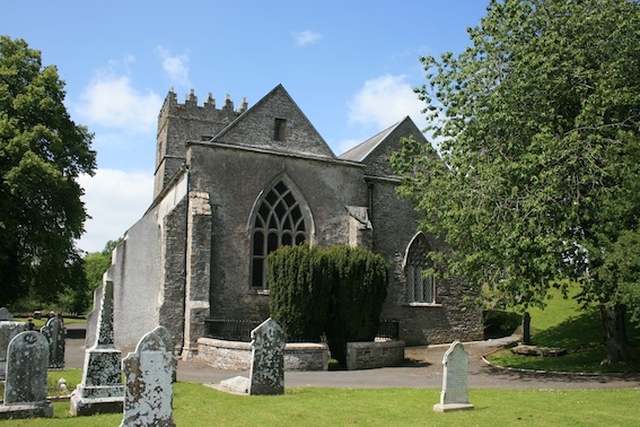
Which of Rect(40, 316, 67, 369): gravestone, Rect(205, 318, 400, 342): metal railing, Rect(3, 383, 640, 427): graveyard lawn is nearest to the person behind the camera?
Rect(3, 383, 640, 427): graveyard lawn

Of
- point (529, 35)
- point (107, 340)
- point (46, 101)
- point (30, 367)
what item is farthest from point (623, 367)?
point (46, 101)

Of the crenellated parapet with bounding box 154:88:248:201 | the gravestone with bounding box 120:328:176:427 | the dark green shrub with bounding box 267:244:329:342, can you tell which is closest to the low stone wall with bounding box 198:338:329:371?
the dark green shrub with bounding box 267:244:329:342

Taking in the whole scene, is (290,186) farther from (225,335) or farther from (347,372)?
(347,372)

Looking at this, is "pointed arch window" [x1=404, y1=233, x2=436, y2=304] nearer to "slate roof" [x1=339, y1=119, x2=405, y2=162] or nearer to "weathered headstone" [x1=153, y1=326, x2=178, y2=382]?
"slate roof" [x1=339, y1=119, x2=405, y2=162]

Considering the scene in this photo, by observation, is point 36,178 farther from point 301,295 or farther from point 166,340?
point 166,340

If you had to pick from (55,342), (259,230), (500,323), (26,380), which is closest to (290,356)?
(259,230)

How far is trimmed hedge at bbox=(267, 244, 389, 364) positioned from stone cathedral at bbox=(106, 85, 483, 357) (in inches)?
116

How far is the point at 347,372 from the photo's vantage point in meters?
17.0

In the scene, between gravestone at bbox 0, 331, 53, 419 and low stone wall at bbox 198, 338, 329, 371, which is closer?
gravestone at bbox 0, 331, 53, 419

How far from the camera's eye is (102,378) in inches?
400

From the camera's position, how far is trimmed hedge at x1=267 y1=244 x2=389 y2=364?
703 inches

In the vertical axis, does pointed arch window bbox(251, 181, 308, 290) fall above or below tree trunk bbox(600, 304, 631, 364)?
above

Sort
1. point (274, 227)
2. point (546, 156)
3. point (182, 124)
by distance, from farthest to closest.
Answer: point (182, 124)
point (274, 227)
point (546, 156)

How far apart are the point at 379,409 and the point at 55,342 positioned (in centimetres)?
1085
